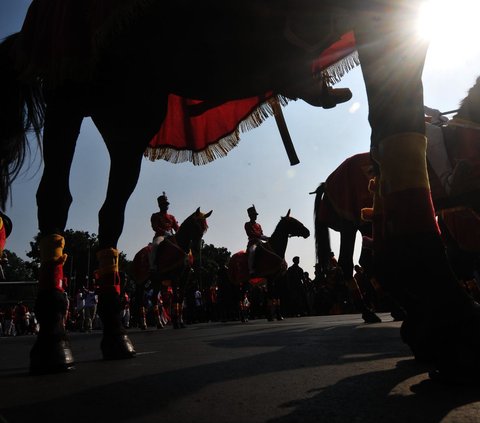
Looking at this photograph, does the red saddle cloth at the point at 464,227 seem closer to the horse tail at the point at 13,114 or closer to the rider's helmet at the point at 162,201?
the horse tail at the point at 13,114

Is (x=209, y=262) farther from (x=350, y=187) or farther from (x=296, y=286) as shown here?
(x=350, y=187)

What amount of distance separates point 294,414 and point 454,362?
1.33 ft

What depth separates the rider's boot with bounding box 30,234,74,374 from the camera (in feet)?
6.10

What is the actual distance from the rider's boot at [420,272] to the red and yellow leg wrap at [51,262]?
1.48m

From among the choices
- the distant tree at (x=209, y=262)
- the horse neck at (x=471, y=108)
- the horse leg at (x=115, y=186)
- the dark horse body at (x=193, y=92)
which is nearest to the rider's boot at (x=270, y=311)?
the horse neck at (x=471, y=108)

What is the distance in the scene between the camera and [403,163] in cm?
137

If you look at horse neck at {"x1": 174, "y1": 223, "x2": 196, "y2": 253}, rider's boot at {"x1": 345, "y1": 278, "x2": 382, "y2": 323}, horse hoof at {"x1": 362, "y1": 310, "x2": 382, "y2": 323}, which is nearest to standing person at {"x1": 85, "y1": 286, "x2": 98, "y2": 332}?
horse neck at {"x1": 174, "y1": 223, "x2": 196, "y2": 253}

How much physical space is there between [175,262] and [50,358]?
9.53m

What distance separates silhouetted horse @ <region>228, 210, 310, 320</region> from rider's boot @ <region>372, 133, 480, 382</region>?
11.8 metres

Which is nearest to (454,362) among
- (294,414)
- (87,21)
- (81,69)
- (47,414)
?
(294,414)

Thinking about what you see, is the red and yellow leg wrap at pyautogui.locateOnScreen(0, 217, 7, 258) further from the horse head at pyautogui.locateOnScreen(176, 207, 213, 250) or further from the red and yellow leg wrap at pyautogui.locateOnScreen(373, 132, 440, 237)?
the horse head at pyautogui.locateOnScreen(176, 207, 213, 250)

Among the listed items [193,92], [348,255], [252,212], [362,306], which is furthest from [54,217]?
[252,212]

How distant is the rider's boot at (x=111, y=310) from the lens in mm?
2334

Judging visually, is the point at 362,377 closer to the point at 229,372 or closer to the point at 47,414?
the point at 229,372
